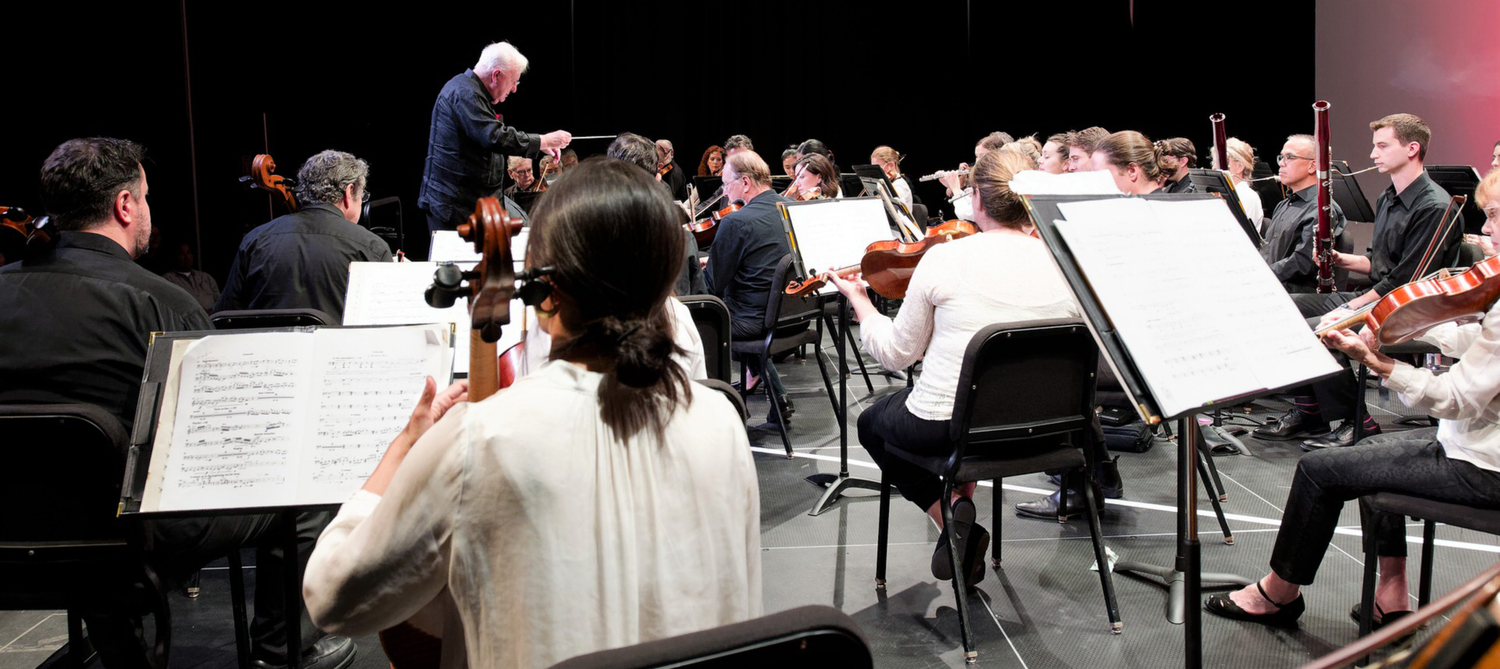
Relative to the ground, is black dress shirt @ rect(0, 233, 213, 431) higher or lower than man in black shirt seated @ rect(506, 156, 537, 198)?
lower

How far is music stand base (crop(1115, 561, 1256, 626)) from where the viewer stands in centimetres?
282

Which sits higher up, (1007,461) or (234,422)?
(234,422)

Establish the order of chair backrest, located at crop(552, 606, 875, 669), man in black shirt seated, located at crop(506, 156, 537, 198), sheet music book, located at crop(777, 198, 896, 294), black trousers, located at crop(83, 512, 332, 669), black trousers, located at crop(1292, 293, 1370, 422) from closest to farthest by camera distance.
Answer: chair backrest, located at crop(552, 606, 875, 669) → black trousers, located at crop(83, 512, 332, 669) → sheet music book, located at crop(777, 198, 896, 294) → black trousers, located at crop(1292, 293, 1370, 422) → man in black shirt seated, located at crop(506, 156, 537, 198)

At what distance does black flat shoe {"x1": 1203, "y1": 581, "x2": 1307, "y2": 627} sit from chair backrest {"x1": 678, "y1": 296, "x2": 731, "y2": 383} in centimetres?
157

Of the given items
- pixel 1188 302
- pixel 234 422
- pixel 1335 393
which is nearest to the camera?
pixel 1188 302

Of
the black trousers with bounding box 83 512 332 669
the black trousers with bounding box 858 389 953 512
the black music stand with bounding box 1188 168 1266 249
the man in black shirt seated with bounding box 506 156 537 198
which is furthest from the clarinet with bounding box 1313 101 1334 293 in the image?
the man in black shirt seated with bounding box 506 156 537 198

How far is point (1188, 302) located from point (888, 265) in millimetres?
1780

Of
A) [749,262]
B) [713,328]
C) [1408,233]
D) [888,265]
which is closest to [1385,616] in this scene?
[888,265]

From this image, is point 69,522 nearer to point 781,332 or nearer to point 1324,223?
point 781,332

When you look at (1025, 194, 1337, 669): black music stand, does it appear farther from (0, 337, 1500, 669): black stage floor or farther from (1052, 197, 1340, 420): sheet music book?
(0, 337, 1500, 669): black stage floor

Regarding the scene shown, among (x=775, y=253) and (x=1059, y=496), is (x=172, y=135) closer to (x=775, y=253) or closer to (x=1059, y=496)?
(x=775, y=253)

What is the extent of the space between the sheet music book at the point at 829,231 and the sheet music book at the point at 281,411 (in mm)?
1762

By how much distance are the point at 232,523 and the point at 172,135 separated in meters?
5.60

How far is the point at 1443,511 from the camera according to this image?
2213 millimetres
